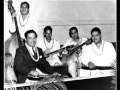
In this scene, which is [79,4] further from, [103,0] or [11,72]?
[11,72]

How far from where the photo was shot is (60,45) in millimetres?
2723

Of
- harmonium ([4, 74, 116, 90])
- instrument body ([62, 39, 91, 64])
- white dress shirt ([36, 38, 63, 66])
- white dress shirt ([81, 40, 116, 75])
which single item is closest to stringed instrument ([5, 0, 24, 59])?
white dress shirt ([36, 38, 63, 66])

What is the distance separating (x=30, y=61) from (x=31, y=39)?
0.61ft

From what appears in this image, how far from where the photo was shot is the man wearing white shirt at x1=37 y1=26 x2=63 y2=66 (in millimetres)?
2699

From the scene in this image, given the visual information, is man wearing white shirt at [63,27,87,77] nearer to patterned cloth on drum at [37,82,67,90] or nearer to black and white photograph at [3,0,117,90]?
black and white photograph at [3,0,117,90]

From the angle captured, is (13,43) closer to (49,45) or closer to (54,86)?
(49,45)

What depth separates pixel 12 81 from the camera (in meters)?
2.65

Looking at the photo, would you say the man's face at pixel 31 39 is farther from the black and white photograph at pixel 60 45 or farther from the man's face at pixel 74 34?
the man's face at pixel 74 34

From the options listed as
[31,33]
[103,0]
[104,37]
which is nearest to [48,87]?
[31,33]

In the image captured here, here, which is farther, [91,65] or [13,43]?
[91,65]

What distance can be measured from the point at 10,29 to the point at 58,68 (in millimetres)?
519

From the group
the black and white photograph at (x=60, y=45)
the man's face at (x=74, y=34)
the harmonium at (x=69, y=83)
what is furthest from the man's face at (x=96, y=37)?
the harmonium at (x=69, y=83)

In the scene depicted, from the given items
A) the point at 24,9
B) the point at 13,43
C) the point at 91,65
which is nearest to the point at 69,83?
the point at 91,65

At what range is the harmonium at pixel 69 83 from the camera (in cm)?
266
